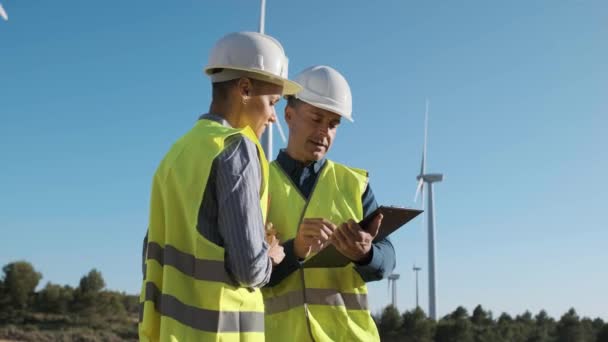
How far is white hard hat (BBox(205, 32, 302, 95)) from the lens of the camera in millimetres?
3744

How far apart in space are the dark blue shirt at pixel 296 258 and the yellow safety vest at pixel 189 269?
147cm

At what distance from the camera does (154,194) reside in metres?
3.46

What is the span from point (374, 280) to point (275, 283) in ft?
2.24

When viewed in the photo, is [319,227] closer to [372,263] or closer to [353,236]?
[353,236]

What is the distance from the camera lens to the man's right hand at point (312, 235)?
4.50 meters

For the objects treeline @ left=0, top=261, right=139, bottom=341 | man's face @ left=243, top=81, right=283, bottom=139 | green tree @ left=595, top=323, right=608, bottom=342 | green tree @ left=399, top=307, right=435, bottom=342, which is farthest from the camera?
treeline @ left=0, top=261, right=139, bottom=341

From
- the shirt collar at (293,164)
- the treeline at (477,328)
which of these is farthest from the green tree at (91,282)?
the shirt collar at (293,164)

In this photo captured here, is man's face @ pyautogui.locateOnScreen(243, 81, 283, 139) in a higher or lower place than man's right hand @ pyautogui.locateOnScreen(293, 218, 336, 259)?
higher

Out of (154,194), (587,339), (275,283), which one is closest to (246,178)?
(154,194)

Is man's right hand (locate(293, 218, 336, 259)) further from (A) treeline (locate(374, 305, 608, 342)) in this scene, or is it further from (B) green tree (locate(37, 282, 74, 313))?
(B) green tree (locate(37, 282, 74, 313))

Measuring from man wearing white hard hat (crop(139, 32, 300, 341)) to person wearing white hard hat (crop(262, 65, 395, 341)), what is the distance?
4.21ft

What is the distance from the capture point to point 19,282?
38094 mm

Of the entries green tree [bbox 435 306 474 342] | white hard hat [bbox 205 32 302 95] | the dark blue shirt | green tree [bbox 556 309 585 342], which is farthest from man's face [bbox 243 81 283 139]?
green tree [bbox 556 309 585 342]

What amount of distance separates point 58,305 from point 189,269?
38.3 metres
